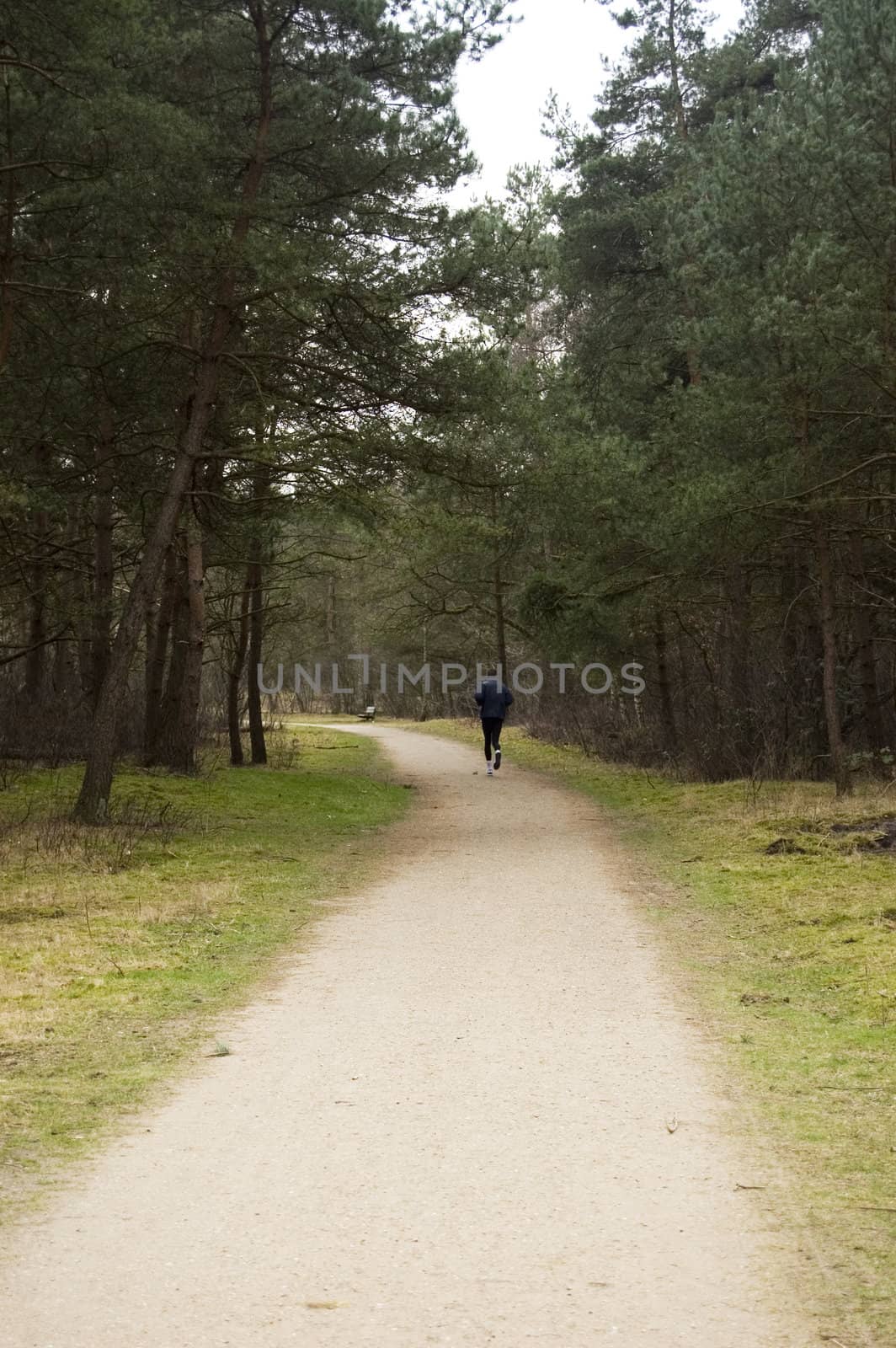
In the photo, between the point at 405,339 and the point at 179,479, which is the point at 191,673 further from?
the point at 405,339

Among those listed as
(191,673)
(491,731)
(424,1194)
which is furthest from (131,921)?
(491,731)

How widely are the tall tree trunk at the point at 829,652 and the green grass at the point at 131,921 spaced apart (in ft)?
19.8

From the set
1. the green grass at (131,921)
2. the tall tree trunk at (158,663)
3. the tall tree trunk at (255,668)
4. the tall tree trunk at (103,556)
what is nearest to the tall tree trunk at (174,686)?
the tall tree trunk at (158,663)

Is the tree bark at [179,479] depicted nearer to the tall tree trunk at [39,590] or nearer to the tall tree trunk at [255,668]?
the tall tree trunk at [39,590]

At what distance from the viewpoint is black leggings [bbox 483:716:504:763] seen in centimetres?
2484

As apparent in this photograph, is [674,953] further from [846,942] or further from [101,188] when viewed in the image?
[101,188]

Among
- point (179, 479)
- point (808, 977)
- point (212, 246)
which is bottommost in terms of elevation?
point (808, 977)

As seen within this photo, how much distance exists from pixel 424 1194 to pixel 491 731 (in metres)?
21.0

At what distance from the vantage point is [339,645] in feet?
215

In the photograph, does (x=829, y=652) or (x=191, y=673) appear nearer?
(x=829, y=652)

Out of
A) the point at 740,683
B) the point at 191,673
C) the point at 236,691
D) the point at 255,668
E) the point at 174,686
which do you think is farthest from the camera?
the point at 236,691

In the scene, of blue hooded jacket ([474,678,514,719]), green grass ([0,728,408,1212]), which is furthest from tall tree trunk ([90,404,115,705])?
blue hooded jacket ([474,678,514,719])

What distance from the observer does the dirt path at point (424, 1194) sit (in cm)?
341

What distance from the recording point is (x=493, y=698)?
24.2 m
